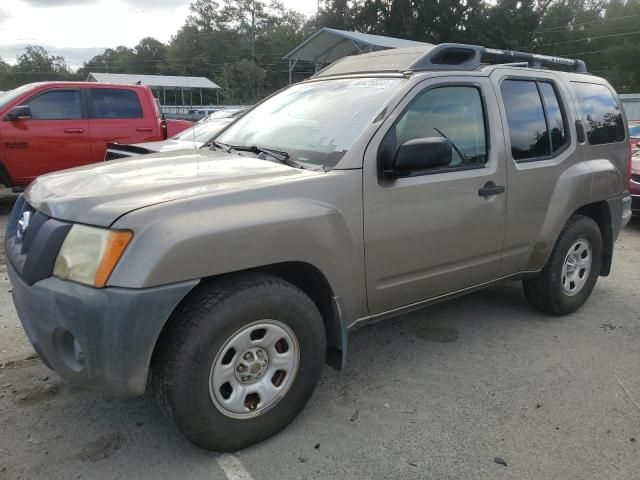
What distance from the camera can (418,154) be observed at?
2.74m

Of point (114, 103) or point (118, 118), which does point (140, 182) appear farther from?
point (114, 103)

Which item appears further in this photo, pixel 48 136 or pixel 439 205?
pixel 48 136

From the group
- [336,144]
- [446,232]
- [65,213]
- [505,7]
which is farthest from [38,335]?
[505,7]

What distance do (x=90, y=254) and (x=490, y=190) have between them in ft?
7.75

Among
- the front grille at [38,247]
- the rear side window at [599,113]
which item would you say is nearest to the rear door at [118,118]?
the front grille at [38,247]

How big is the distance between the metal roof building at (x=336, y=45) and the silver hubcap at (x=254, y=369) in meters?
20.1

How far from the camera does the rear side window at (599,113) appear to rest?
4.16 meters

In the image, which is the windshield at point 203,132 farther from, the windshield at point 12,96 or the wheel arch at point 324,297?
the wheel arch at point 324,297

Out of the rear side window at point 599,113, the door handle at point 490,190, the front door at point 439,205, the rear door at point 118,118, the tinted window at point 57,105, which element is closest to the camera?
the front door at point 439,205

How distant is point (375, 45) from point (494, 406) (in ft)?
66.7

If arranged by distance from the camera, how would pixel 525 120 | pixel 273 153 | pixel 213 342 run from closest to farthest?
pixel 213 342 → pixel 273 153 → pixel 525 120

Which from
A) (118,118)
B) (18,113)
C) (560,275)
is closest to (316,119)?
(560,275)

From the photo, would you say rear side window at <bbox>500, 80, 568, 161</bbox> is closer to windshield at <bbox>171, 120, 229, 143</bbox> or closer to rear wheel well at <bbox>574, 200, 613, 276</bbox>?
rear wheel well at <bbox>574, 200, 613, 276</bbox>

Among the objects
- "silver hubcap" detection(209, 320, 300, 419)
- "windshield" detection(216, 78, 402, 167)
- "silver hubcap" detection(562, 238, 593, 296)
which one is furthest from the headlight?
"silver hubcap" detection(562, 238, 593, 296)
